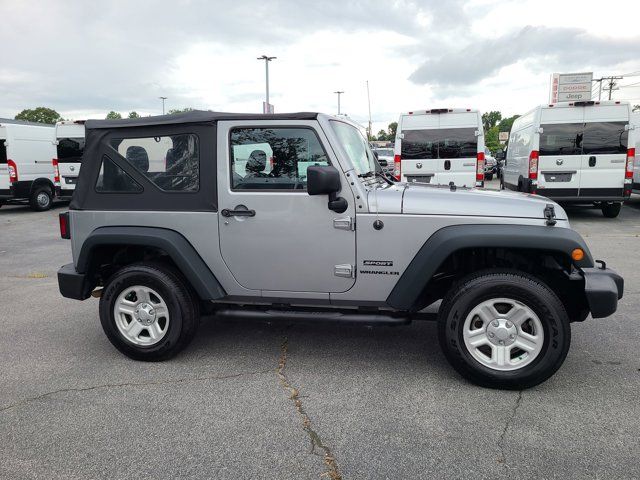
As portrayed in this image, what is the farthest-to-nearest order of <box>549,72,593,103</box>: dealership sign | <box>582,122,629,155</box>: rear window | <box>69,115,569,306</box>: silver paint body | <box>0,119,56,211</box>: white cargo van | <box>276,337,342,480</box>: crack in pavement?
<box>549,72,593,103</box>: dealership sign → <box>0,119,56,211</box>: white cargo van → <box>582,122,629,155</box>: rear window → <box>69,115,569,306</box>: silver paint body → <box>276,337,342,480</box>: crack in pavement

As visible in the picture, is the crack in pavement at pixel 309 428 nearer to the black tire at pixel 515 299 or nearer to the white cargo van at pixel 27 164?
the black tire at pixel 515 299

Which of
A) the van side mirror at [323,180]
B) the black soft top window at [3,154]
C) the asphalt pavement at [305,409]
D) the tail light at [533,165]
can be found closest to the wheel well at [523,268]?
the asphalt pavement at [305,409]

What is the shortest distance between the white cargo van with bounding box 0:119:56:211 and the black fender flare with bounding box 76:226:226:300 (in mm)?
12820

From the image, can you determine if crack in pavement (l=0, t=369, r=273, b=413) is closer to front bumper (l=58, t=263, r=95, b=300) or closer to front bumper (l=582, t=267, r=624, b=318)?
front bumper (l=58, t=263, r=95, b=300)

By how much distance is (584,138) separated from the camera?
35.6 ft

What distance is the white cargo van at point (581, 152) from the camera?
10.7 metres

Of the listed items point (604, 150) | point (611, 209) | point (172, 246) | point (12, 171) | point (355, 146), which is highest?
point (604, 150)

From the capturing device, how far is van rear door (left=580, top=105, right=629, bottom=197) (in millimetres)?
10672

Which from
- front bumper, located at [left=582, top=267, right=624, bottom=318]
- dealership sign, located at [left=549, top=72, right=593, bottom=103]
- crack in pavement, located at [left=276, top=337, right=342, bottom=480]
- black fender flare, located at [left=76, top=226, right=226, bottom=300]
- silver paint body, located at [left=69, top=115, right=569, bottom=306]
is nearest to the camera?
crack in pavement, located at [left=276, top=337, right=342, bottom=480]

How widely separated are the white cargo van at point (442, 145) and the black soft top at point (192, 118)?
7.62 meters

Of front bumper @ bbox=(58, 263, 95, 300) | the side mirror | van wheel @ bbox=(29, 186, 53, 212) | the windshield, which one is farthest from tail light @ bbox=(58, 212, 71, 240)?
van wheel @ bbox=(29, 186, 53, 212)

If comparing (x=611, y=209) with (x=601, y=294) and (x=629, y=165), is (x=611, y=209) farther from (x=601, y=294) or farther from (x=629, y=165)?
(x=601, y=294)

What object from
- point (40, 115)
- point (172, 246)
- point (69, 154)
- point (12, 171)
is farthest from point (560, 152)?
point (40, 115)

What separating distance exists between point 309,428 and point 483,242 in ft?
5.33
